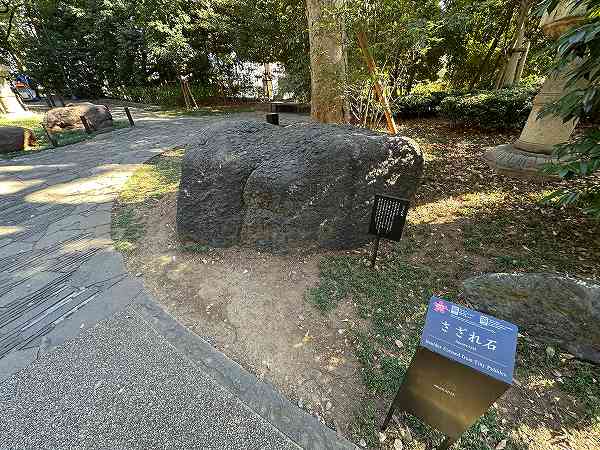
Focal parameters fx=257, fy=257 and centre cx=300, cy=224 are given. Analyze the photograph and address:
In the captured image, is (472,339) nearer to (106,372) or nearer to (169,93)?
(106,372)

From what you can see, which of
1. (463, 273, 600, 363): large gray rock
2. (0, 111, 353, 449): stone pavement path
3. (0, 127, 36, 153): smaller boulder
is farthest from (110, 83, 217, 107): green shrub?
(463, 273, 600, 363): large gray rock

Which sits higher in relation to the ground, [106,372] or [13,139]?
[13,139]

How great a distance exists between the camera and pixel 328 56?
18.0 ft

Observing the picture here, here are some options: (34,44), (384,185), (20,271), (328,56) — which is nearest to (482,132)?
(328,56)

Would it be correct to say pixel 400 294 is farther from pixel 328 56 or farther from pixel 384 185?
pixel 328 56

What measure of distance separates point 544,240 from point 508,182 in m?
1.85

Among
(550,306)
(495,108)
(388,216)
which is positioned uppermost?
(495,108)

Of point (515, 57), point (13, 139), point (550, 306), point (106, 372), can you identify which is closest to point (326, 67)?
point (550, 306)

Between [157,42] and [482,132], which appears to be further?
[157,42]

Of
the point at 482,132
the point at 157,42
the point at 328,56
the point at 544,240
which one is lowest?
the point at 544,240

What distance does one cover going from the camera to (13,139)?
24.8 feet

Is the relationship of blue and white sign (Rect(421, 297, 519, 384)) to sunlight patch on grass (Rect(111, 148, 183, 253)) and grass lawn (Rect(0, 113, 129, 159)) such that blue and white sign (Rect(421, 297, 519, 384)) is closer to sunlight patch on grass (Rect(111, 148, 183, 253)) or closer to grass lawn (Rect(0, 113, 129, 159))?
sunlight patch on grass (Rect(111, 148, 183, 253))

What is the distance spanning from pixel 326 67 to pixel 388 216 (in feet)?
14.4

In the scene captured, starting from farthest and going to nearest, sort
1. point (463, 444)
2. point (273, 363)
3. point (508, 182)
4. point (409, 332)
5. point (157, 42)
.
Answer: point (157, 42)
point (508, 182)
point (409, 332)
point (273, 363)
point (463, 444)
